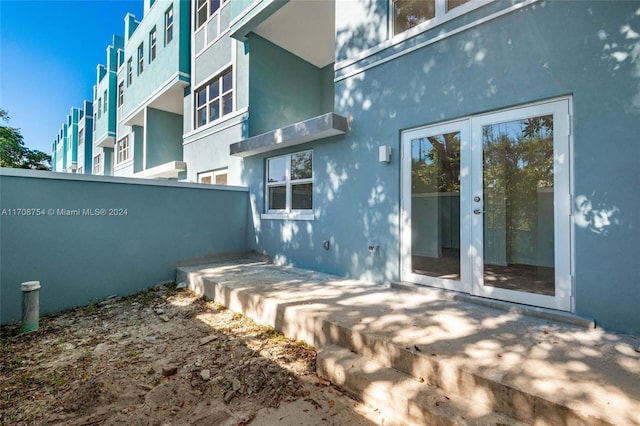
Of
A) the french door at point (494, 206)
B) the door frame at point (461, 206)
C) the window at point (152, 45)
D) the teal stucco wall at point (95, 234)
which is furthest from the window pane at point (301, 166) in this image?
the window at point (152, 45)

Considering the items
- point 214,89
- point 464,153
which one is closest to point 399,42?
point 464,153

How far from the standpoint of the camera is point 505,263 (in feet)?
12.5

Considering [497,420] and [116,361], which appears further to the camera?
[116,361]

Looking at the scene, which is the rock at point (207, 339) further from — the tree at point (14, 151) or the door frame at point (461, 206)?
the tree at point (14, 151)

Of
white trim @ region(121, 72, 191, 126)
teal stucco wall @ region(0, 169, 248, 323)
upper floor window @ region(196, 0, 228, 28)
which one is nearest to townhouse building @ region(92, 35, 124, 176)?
white trim @ region(121, 72, 191, 126)

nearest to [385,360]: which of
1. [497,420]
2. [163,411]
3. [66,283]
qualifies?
[497,420]

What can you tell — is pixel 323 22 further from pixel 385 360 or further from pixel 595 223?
pixel 385 360

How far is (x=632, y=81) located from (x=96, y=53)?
93.4 ft

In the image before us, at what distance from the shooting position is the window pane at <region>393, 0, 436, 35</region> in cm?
462

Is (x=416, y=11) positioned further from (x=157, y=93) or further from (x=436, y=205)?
(x=157, y=93)

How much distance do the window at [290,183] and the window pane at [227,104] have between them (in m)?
2.76

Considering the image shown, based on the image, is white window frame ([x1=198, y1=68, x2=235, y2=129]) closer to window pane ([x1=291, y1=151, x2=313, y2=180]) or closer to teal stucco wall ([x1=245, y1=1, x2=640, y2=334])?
window pane ([x1=291, y1=151, x2=313, y2=180])

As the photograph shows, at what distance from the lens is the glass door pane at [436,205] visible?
4250mm

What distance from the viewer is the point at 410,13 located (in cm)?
486
